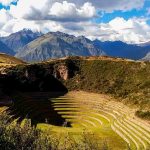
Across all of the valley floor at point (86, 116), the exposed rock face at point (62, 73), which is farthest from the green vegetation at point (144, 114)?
the exposed rock face at point (62, 73)

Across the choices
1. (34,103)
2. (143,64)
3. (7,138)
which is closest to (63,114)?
(34,103)

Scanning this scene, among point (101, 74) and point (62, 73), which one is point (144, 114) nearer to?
point (101, 74)

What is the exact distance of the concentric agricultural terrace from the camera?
8669 centimetres

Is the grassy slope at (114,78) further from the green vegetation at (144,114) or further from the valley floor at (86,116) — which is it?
the green vegetation at (144,114)

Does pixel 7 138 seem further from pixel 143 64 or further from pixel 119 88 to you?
pixel 143 64

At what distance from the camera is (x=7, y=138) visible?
46.1 metres

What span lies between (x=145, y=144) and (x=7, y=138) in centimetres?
4336

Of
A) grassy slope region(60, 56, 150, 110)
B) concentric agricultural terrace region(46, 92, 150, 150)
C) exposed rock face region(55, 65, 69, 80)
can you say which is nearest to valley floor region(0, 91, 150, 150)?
concentric agricultural terrace region(46, 92, 150, 150)

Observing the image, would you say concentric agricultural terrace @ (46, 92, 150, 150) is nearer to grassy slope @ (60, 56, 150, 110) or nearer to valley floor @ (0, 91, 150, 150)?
valley floor @ (0, 91, 150, 150)

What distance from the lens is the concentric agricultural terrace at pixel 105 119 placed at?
86688 millimetres

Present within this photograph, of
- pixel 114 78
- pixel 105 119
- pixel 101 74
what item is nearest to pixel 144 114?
pixel 105 119

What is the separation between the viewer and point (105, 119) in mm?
110188

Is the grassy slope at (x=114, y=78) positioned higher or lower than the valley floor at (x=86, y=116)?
higher

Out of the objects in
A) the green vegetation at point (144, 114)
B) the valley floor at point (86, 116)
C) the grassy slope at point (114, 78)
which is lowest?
the valley floor at point (86, 116)
